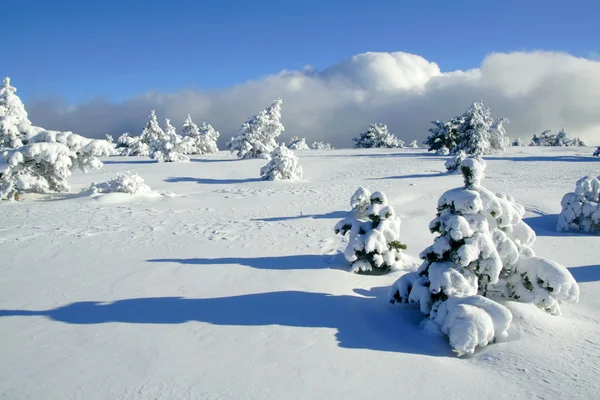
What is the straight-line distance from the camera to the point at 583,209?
45.6 ft

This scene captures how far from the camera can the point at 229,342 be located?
5922mm

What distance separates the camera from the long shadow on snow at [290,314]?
6.12 m

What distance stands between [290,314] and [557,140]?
3479 inches

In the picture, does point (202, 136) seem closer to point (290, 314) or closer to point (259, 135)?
point (259, 135)

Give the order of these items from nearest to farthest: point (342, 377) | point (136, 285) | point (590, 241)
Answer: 1. point (342, 377)
2. point (136, 285)
3. point (590, 241)

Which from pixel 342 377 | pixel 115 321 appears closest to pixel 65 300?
pixel 115 321

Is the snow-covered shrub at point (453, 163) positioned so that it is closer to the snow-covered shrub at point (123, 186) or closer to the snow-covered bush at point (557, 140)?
the snow-covered shrub at point (123, 186)

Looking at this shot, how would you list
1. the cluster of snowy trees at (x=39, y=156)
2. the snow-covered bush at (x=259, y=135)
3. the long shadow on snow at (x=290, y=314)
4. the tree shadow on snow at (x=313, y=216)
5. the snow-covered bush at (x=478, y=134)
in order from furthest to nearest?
the snow-covered bush at (x=478, y=134) < the snow-covered bush at (x=259, y=135) < the cluster of snowy trees at (x=39, y=156) < the tree shadow on snow at (x=313, y=216) < the long shadow on snow at (x=290, y=314)

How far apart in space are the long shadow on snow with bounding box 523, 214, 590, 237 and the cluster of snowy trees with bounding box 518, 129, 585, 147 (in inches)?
2688

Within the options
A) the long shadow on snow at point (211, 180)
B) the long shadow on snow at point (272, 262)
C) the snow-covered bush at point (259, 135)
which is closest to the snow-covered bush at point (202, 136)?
the snow-covered bush at point (259, 135)

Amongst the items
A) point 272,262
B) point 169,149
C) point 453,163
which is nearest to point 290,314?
point 272,262

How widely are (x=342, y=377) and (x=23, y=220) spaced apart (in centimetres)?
1345

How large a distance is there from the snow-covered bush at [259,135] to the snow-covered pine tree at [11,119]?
18.7 meters

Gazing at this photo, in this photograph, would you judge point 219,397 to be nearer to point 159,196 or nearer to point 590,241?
point 590,241
